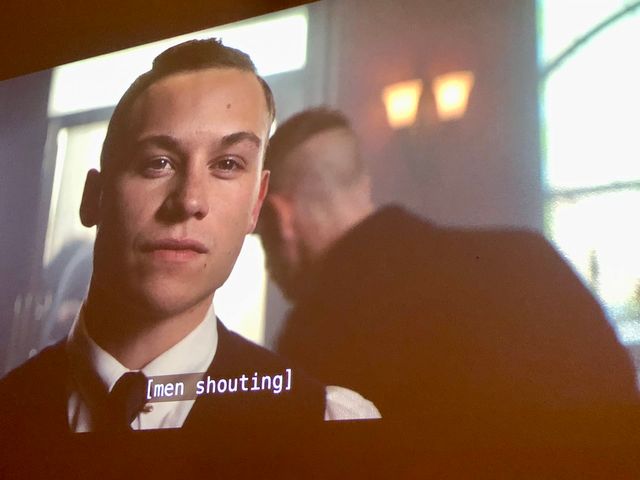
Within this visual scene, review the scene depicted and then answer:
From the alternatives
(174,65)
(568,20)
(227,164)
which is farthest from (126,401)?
(568,20)

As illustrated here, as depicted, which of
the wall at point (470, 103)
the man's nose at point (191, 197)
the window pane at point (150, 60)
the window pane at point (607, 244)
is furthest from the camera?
the window pane at point (150, 60)

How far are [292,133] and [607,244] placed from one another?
75cm

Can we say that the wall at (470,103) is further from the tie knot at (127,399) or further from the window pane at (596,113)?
the tie knot at (127,399)

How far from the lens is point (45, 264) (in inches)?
78.0

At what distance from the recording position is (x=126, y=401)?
1713mm

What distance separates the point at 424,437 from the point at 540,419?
0.22m

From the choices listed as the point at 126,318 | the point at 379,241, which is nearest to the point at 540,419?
the point at 379,241

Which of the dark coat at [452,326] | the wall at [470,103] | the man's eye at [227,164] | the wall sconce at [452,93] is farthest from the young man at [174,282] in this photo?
the wall sconce at [452,93]

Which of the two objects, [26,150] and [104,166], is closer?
[104,166]

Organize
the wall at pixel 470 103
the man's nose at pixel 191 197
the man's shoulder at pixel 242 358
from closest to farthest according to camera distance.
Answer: the wall at pixel 470 103, the man's shoulder at pixel 242 358, the man's nose at pixel 191 197

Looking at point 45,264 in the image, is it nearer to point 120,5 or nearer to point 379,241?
point 120,5

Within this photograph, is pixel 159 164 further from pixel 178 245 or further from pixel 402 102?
pixel 402 102

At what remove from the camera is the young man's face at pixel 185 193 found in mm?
1733

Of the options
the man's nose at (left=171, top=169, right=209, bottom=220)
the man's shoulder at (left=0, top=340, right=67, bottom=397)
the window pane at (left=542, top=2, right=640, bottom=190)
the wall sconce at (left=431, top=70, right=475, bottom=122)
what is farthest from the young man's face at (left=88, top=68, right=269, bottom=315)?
the window pane at (left=542, top=2, right=640, bottom=190)
